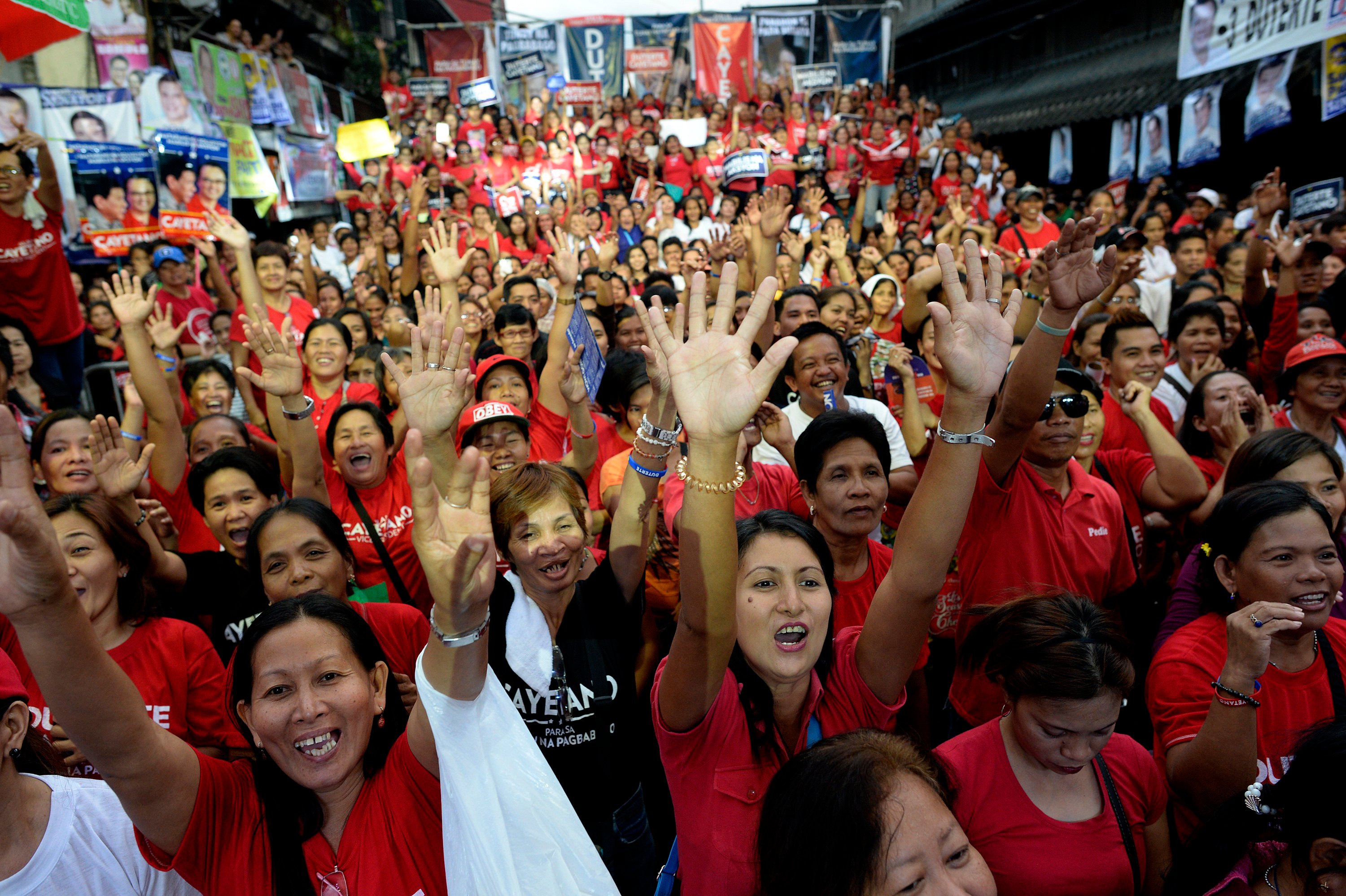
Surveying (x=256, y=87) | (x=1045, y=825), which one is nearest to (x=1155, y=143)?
(x=1045, y=825)

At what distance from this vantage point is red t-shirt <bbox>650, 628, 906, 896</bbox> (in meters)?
1.74

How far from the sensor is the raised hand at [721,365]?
1594 mm

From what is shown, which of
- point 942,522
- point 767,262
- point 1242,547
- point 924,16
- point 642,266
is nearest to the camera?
point 942,522

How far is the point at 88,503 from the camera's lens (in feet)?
8.14

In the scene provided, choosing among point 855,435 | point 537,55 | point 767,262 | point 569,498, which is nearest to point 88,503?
point 569,498

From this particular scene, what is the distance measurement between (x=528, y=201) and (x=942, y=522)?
31.0 ft

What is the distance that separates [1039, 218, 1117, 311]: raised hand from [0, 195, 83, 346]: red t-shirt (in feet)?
20.5

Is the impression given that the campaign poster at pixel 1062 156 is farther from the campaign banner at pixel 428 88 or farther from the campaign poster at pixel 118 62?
the campaign poster at pixel 118 62

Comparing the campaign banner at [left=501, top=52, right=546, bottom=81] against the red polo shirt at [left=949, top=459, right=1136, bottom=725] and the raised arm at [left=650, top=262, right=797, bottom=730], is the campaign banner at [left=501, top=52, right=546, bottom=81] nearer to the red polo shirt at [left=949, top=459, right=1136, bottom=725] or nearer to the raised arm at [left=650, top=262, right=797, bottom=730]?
the red polo shirt at [left=949, top=459, right=1136, bottom=725]

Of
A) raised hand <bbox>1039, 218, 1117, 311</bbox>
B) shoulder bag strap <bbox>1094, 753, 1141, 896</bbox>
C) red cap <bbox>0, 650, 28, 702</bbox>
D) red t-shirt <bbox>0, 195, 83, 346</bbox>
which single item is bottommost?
shoulder bag strap <bbox>1094, 753, 1141, 896</bbox>

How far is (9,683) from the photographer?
170 cm

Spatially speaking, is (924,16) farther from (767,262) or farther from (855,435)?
(855,435)

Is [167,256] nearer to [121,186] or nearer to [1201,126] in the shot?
[121,186]

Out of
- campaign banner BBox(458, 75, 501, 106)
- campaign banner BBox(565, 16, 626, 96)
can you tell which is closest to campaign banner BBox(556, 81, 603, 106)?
campaign banner BBox(565, 16, 626, 96)
